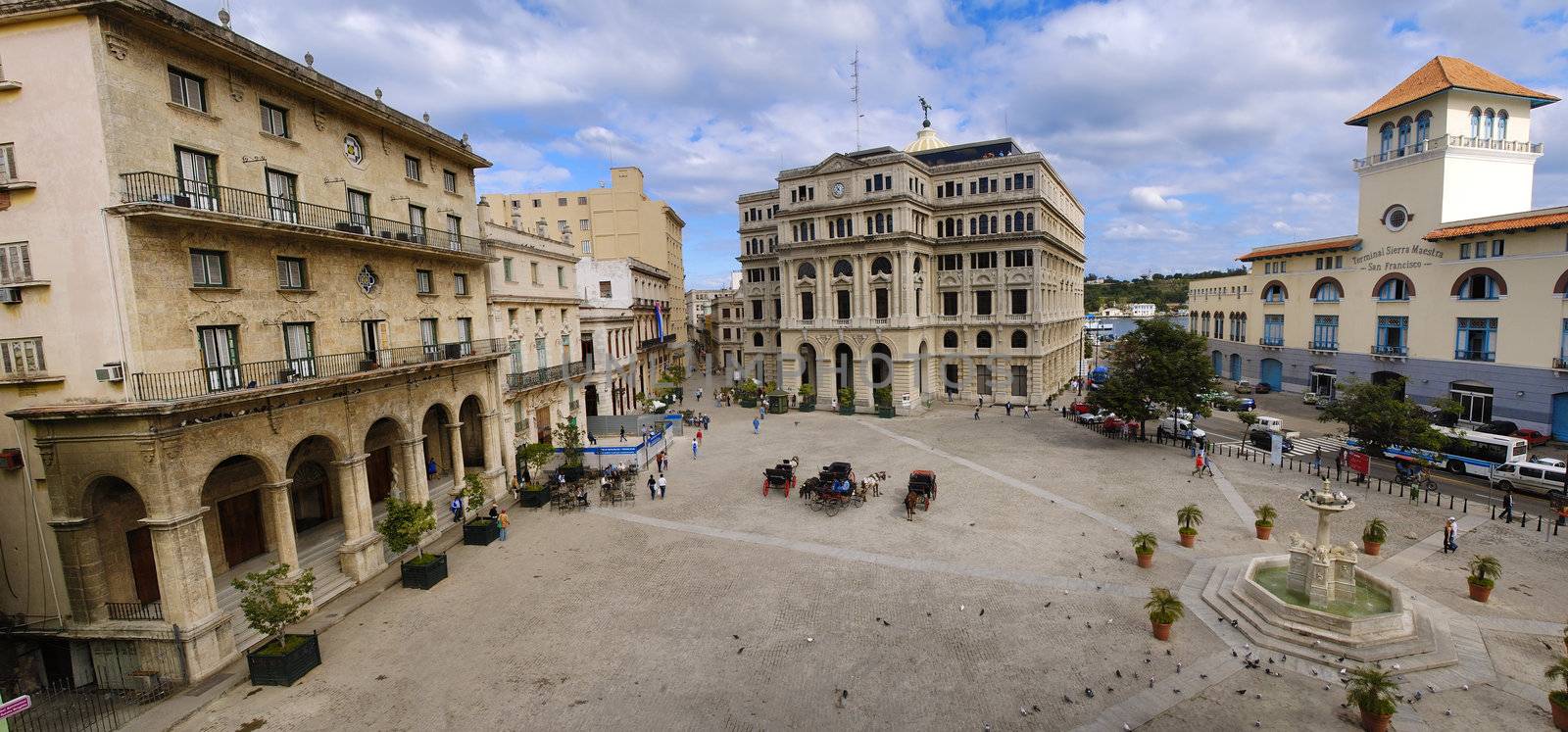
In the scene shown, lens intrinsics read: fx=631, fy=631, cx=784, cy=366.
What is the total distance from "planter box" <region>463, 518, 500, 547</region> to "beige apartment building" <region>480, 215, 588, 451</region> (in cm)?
714

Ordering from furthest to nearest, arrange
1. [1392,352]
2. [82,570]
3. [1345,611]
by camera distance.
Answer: [1392,352] < [1345,611] < [82,570]

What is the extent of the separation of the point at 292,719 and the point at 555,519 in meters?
13.1

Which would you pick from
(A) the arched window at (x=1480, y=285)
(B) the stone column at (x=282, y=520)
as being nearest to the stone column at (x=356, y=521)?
(B) the stone column at (x=282, y=520)

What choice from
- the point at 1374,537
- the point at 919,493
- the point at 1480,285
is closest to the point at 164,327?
the point at 919,493

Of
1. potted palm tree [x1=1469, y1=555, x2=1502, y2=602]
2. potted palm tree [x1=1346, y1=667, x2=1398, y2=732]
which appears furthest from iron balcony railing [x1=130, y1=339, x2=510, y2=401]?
potted palm tree [x1=1469, y1=555, x2=1502, y2=602]

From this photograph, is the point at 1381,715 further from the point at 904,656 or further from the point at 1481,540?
the point at 1481,540

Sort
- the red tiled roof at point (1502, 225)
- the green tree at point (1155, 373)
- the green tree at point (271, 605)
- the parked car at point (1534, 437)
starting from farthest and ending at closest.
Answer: the parked car at point (1534, 437), the red tiled roof at point (1502, 225), the green tree at point (1155, 373), the green tree at point (271, 605)

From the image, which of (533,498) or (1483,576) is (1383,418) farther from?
(533,498)

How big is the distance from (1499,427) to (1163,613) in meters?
38.8

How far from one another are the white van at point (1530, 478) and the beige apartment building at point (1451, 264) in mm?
13164

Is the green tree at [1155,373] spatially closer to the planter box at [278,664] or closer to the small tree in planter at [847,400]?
the small tree in planter at [847,400]

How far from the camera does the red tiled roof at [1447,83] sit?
41.8 metres

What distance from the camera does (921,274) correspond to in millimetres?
53719

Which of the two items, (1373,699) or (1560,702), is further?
(1560,702)
